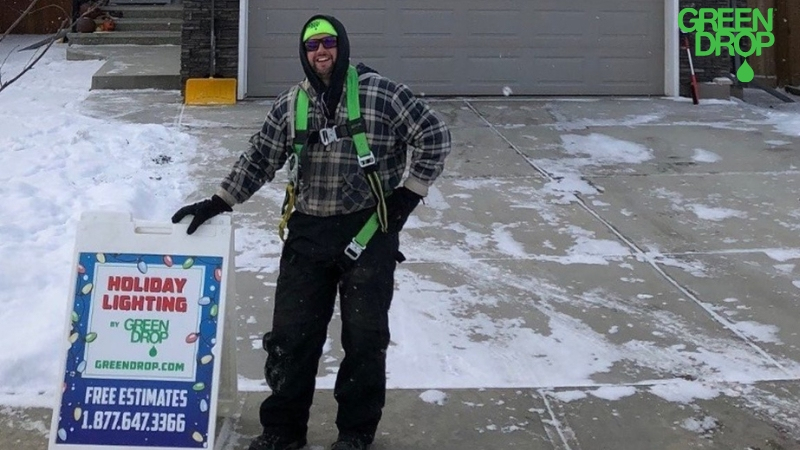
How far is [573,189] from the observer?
27.7 feet

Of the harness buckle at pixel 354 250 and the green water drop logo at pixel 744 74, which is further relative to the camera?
the green water drop logo at pixel 744 74

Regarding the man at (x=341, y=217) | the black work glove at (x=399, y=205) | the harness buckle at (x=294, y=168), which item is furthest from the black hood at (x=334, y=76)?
the black work glove at (x=399, y=205)

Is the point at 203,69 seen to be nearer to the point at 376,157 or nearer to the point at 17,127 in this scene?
the point at 17,127

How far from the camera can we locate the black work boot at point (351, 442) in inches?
149

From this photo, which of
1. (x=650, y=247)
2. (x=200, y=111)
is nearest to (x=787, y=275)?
(x=650, y=247)

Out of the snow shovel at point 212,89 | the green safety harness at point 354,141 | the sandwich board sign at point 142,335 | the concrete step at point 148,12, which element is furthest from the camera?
the concrete step at point 148,12

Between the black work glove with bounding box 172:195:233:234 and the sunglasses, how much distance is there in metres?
0.71

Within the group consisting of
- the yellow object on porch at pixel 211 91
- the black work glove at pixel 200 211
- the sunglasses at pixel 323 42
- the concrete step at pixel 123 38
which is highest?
the concrete step at pixel 123 38

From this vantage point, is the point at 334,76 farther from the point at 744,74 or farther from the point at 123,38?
the point at 123,38

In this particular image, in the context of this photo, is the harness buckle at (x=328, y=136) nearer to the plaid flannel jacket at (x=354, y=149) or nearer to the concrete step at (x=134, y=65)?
the plaid flannel jacket at (x=354, y=149)

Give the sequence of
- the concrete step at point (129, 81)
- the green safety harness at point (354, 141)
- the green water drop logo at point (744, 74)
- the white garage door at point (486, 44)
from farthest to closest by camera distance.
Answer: the green water drop logo at point (744, 74)
the concrete step at point (129, 81)
the white garage door at point (486, 44)
the green safety harness at point (354, 141)

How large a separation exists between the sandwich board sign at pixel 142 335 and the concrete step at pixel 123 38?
1367 cm

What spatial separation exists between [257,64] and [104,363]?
32.2 ft

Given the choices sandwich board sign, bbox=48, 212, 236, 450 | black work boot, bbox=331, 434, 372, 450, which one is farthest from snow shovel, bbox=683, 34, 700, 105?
sandwich board sign, bbox=48, 212, 236, 450
